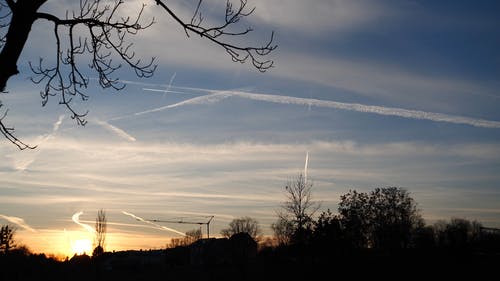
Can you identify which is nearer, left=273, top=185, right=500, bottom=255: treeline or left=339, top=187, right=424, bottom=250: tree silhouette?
left=273, top=185, right=500, bottom=255: treeline

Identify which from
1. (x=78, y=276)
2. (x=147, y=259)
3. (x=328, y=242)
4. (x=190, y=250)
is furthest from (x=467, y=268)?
(x=147, y=259)

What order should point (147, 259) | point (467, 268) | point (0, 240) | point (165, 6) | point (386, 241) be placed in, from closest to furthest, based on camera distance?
point (165, 6) < point (467, 268) < point (0, 240) < point (386, 241) < point (147, 259)

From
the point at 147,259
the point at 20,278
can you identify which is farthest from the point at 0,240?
the point at 147,259

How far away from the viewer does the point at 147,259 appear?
101m

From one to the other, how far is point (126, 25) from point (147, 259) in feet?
333

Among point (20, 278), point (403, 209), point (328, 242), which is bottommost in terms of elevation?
point (20, 278)

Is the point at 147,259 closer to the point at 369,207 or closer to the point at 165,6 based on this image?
the point at 369,207

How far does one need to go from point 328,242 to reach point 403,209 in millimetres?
45289

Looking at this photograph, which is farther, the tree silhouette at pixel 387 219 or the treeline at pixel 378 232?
the tree silhouette at pixel 387 219

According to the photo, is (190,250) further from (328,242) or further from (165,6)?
(165,6)

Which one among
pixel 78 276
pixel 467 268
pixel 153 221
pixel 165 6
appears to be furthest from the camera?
pixel 153 221

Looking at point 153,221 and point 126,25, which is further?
point 153,221

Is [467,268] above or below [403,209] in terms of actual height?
below

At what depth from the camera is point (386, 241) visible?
72.8 m
